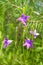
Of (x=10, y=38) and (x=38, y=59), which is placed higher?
(x=10, y=38)

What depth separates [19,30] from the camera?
191 centimetres

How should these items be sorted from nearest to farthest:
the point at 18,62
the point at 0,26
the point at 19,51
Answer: the point at 18,62, the point at 19,51, the point at 0,26

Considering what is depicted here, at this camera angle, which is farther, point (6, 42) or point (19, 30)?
point (19, 30)

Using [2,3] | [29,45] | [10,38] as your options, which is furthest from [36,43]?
[2,3]

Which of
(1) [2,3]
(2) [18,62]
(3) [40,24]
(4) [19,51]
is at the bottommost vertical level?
(2) [18,62]

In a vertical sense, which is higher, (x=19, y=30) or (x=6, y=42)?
(x=19, y=30)

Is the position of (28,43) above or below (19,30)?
below

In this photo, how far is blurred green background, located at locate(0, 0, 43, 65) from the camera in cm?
179

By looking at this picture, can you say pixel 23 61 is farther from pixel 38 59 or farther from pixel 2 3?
pixel 2 3

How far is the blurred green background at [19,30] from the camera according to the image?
1.79 m

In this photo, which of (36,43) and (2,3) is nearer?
(36,43)

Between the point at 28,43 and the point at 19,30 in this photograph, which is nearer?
the point at 28,43

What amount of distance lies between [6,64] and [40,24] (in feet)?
1.15

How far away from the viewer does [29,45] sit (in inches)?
71.2
